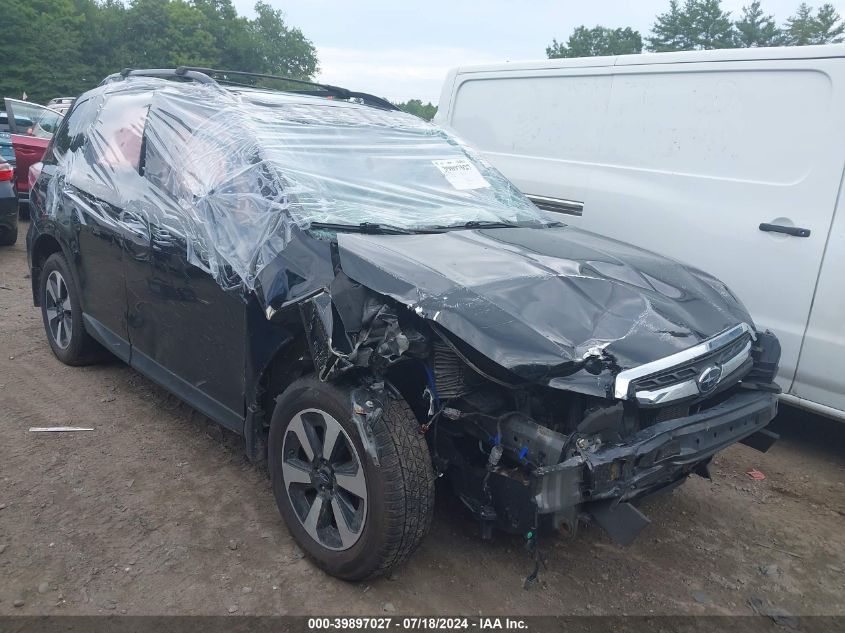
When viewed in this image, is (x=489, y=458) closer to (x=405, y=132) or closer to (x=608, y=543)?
(x=608, y=543)

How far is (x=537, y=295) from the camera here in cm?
246

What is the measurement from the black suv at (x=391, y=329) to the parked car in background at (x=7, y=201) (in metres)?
4.28

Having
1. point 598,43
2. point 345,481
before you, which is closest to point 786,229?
point 345,481

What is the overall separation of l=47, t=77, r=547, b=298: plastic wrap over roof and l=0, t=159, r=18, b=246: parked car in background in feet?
12.2

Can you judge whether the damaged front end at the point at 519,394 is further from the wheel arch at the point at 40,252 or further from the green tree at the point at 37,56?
the green tree at the point at 37,56

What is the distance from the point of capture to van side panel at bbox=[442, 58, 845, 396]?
372cm

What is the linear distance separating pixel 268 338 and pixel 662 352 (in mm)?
1484

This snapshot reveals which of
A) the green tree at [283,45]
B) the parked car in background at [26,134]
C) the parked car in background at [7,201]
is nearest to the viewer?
the parked car in background at [7,201]

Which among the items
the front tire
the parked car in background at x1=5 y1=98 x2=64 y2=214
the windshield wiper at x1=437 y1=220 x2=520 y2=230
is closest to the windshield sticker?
the windshield wiper at x1=437 y1=220 x2=520 y2=230

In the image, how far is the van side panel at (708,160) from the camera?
3721 millimetres

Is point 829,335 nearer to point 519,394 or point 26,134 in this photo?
point 519,394

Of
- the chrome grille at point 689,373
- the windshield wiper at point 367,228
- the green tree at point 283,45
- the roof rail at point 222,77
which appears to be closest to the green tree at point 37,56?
the green tree at point 283,45

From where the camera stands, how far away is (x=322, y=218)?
2.75 m

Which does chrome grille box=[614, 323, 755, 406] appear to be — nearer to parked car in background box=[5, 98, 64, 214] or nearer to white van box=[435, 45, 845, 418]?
white van box=[435, 45, 845, 418]
